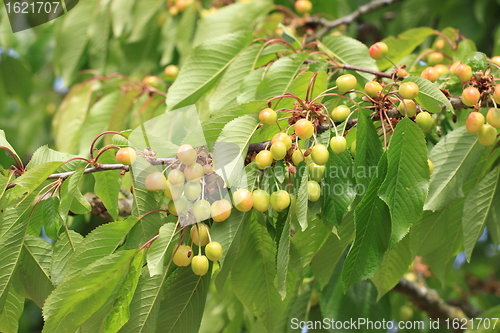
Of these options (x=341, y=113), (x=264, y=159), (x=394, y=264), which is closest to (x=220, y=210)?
(x=264, y=159)

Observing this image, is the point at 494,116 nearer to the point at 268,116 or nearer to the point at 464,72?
the point at 464,72

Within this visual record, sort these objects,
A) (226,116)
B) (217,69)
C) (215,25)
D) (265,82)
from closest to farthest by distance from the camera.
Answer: (226,116), (265,82), (217,69), (215,25)

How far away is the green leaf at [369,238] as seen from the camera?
1.02 meters

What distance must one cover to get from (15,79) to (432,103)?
284 cm

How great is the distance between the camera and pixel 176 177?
100cm

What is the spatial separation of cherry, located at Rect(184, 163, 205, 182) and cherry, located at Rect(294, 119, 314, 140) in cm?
23

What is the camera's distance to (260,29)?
6.84ft

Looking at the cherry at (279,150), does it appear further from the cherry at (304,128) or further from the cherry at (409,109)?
the cherry at (409,109)

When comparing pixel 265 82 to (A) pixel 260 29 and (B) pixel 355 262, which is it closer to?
(B) pixel 355 262

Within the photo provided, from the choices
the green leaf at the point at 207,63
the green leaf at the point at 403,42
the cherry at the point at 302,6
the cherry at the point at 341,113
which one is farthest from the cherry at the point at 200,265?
the cherry at the point at 302,6

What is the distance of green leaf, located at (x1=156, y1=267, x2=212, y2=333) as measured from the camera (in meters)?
1.08

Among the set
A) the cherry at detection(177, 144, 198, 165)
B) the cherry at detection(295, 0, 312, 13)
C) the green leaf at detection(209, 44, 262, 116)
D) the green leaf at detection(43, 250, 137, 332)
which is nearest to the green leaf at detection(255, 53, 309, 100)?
the green leaf at detection(209, 44, 262, 116)

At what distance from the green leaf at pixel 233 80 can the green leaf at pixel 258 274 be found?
1.72ft

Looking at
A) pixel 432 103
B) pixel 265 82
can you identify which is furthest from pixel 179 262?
pixel 432 103
